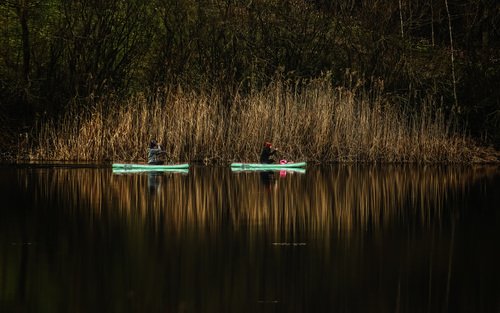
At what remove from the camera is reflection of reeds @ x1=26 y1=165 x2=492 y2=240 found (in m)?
13.6

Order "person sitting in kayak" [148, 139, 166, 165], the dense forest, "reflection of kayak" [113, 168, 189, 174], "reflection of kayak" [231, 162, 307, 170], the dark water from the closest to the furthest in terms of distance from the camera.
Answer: the dark water < "reflection of kayak" [113, 168, 189, 174] < "person sitting in kayak" [148, 139, 166, 165] < "reflection of kayak" [231, 162, 307, 170] < the dense forest

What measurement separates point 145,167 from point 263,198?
19.4ft

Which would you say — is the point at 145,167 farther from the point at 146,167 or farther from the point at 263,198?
the point at 263,198

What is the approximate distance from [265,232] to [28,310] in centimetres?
493

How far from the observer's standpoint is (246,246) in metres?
11.4

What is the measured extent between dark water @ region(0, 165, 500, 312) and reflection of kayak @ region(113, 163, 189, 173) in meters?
1.99

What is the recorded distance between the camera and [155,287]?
894 centimetres

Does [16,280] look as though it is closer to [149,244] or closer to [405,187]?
[149,244]

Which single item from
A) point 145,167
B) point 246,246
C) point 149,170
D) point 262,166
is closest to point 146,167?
point 145,167

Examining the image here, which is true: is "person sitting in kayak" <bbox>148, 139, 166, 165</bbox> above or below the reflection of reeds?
above

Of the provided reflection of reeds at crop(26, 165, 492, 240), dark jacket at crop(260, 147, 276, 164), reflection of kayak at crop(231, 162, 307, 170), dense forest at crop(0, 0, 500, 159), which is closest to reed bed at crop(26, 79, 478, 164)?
dense forest at crop(0, 0, 500, 159)

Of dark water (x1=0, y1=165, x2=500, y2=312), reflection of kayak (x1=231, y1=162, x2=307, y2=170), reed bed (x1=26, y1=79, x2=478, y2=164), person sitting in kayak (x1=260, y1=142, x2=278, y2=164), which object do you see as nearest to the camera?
dark water (x1=0, y1=165, x2=500, y2=312)

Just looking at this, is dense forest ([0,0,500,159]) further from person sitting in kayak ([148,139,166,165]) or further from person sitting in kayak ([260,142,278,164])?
person sitting in kayak ([260,142,278,164])

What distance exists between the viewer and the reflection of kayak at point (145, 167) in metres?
21.8
